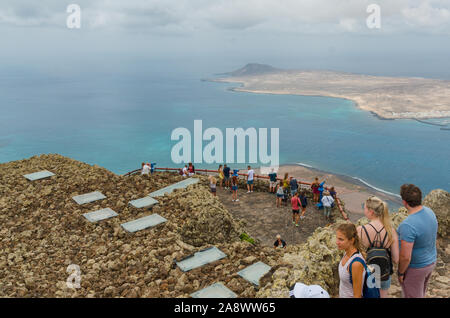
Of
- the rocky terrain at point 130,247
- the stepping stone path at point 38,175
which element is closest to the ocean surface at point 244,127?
the rocky terrain at point 130,247

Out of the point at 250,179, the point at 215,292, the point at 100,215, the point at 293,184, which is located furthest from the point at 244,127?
the point at 215,292

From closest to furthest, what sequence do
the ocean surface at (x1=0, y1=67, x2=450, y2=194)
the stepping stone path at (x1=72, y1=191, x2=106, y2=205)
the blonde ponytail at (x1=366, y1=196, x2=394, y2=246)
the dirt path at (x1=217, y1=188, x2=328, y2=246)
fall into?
the blonde ponytail at (x1=366, y1=196, x2=394, y2=246) < the stepping stone path at (x1=72, y1=191, x2=106, y2=205) < the dirt path at (x1=217, y1=188, x2=328, y2=246) < the ocean surface at (x1=0, y1=67, x2=450, y2=194)

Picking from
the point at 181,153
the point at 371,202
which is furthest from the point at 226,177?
the point at 181,153

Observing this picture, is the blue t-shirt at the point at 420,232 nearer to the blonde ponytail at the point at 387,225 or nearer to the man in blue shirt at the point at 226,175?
the blonde ponytail at the point at 387,225

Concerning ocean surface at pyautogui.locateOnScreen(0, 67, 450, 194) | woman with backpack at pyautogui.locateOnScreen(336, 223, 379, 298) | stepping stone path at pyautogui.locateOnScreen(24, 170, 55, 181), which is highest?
woman with backpack at pyautogui.locateOnScreen(336, 223, 379, 298)

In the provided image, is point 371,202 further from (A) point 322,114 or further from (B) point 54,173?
(A) point 322,114

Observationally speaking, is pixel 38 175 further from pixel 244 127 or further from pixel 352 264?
pixel 244 127

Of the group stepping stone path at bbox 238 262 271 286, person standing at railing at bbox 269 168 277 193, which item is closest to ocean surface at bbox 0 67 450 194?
person standing at railing at bbox 269 168 277 193

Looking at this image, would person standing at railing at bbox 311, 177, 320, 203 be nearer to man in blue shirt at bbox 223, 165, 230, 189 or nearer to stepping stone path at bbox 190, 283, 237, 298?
man in blue shirt at bbox 223, 165, 230, 189
